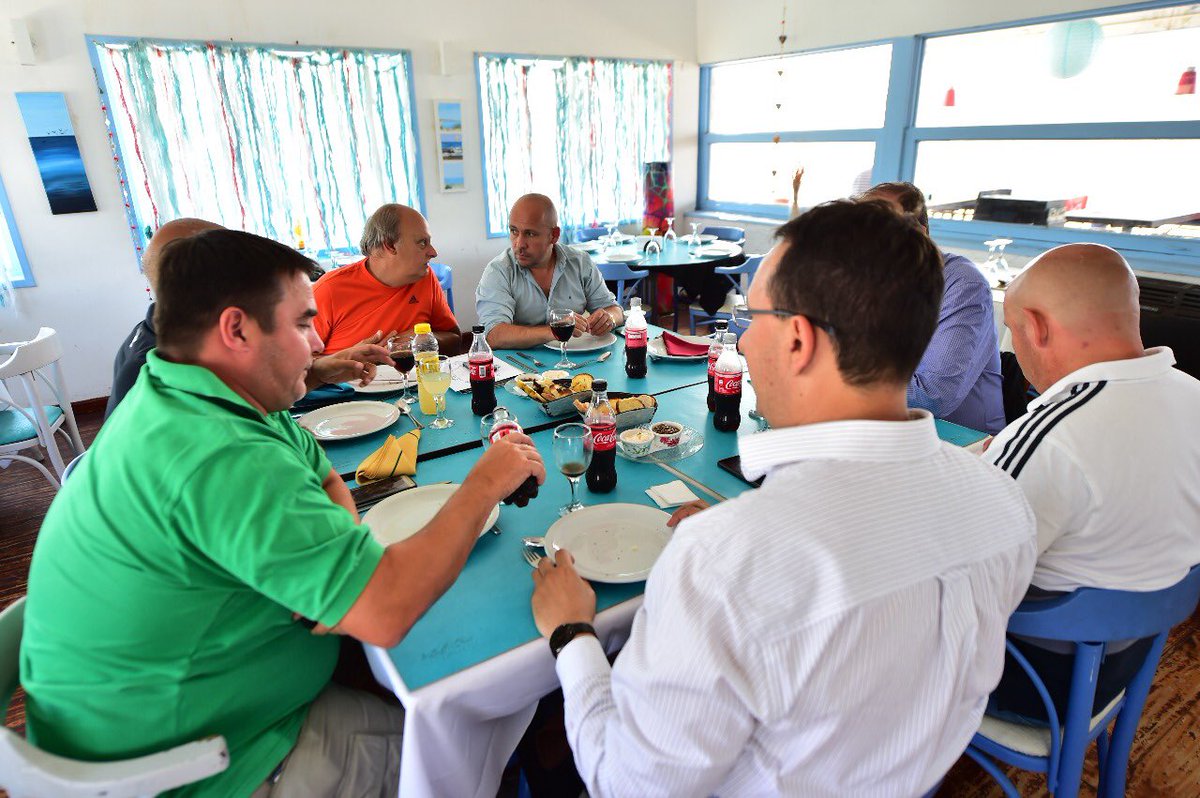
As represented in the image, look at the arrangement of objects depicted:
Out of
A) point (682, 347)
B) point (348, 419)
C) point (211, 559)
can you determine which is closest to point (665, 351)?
point (682, 347)

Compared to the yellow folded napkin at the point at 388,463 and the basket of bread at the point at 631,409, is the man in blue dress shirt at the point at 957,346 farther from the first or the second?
the yellow folded napkin at the point at 388,463

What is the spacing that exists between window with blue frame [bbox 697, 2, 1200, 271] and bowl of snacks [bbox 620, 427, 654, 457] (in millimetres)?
4080

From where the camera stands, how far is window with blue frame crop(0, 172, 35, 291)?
13.7 ft

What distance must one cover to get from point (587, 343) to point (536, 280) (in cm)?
78

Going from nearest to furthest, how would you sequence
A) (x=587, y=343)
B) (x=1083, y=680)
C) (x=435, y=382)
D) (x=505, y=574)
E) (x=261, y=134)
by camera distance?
(x=1083, y=680) < (x=505, y=574) < (x=435, y=382) < (x=587, y=343) < (x=261, y=134)

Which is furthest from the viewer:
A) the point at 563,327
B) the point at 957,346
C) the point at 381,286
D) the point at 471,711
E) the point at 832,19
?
the point at 832,19

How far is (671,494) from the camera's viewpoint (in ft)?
5.30

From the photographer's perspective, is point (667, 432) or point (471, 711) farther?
point (667, 432)

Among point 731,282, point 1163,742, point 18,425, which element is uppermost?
point 731,282

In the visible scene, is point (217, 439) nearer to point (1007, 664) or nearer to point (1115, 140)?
point (1007, 664)

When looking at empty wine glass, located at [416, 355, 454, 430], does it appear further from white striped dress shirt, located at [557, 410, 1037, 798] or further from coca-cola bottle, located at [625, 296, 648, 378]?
white striped dress shirt, located at [557, 410, 1037, 798]

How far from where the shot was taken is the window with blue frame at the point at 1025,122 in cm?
406

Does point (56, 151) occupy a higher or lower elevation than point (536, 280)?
higher

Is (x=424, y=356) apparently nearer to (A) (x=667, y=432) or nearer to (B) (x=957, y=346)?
(A) (x=667, y=432)
